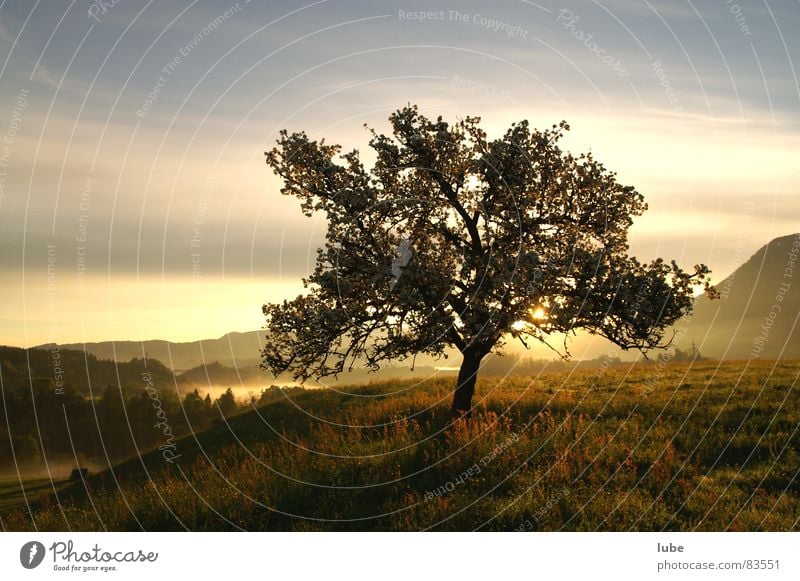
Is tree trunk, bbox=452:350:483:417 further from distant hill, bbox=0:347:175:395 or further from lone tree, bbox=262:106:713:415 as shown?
distant hill, bbox=0:347:175:395

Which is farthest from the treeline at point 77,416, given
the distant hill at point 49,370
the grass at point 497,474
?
the grass at point 497,474

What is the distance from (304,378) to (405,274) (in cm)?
488

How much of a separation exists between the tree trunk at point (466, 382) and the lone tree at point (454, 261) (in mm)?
1752

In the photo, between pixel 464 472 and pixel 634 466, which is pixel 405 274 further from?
pixel 634 466

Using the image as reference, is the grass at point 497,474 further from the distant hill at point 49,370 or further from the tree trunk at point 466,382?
the distant hill at point 49,370

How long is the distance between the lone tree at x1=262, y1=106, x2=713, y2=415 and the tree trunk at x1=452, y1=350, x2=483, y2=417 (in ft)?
5.75

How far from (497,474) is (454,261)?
24.8 ft

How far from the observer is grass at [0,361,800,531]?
60.2 feet

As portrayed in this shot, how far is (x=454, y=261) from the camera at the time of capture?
24469 mm

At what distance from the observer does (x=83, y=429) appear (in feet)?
339

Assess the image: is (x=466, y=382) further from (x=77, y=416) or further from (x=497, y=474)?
(x=77, y=416)

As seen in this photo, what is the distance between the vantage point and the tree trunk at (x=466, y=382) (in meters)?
25.7

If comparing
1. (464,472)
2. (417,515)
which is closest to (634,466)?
(464,472)

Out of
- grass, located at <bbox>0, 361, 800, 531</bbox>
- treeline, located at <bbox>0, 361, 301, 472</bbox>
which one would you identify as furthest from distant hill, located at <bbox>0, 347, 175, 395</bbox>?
grass, located at <bbox>0, 361, 800, 531</bbox>
